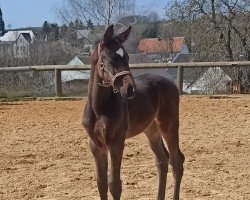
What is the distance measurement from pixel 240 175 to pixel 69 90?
35.9ft

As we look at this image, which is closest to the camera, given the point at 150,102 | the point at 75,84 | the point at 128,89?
the point at 128,89

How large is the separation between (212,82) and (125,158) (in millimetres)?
10230

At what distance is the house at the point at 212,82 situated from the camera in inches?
663

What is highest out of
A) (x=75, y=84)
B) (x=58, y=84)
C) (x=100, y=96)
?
(x=100, y=96)

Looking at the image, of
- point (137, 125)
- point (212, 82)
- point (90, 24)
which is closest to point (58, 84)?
point (212, 82)

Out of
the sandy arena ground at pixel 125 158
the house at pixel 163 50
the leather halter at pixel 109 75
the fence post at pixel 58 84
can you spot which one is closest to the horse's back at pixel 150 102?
the leather halter at pixel 109 75

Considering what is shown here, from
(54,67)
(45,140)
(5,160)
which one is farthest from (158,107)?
(54,67)

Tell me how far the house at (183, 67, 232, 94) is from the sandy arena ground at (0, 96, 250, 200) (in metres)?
5.17

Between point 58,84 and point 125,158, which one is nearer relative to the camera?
point 125,158

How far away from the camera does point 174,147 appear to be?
514 cm

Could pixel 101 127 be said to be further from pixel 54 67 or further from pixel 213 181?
pixel 54 67

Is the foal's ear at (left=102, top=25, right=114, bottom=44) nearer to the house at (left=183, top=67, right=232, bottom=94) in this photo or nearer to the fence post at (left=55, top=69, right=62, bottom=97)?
the fence post at (left=55, top=69, right=62, bottom=97)

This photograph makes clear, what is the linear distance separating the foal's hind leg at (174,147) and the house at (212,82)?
38.3ft

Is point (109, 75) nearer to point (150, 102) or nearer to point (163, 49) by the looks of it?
point (150, 102)
